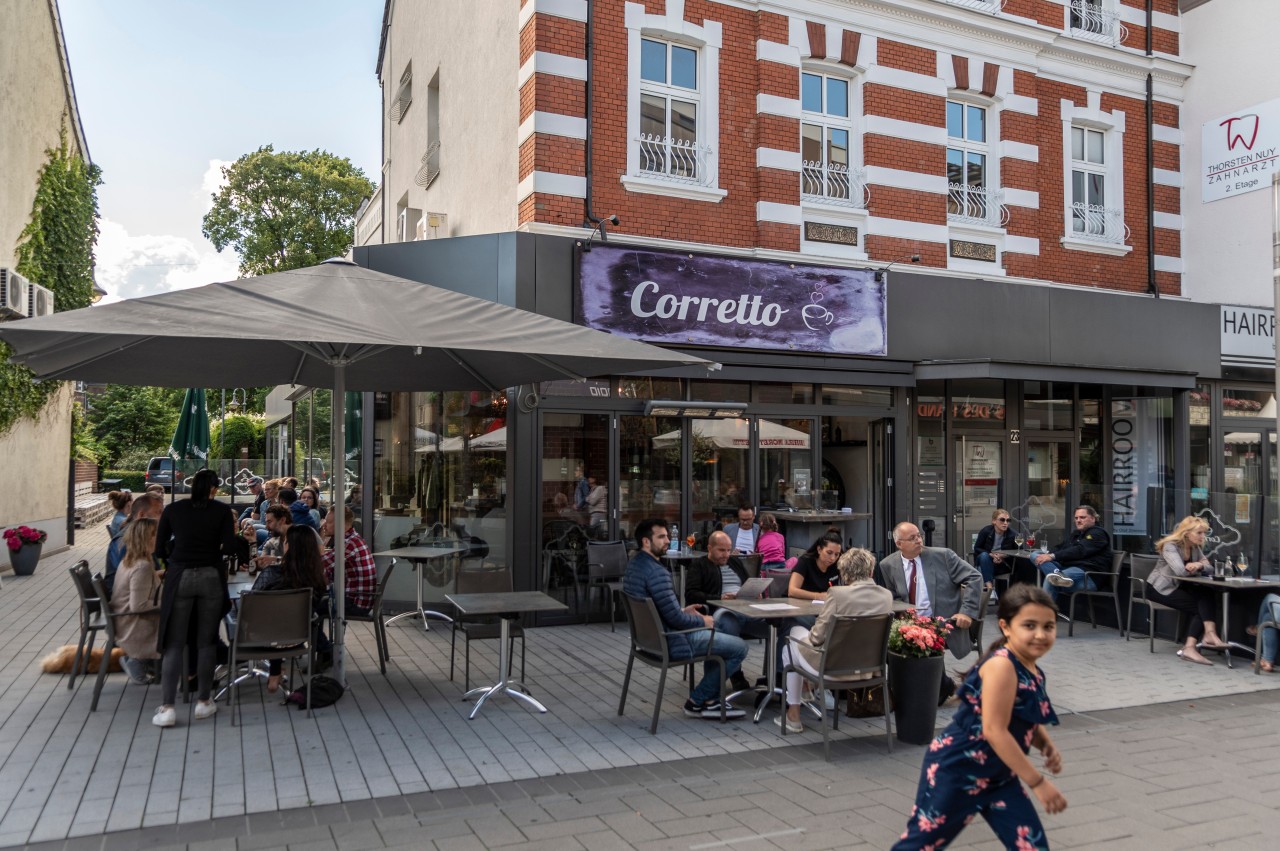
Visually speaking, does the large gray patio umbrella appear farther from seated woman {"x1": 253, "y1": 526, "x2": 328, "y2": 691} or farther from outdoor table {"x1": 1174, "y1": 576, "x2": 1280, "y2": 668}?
outdoor table {"x1": 1174, "y1": 576, "x2": 1280, "y2": 668}

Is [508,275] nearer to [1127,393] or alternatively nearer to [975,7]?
[975,7]

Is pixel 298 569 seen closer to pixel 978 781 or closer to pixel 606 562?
pixel 606 562

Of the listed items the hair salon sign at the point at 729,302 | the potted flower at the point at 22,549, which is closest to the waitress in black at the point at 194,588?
the hair salon sign at the point at 729,302

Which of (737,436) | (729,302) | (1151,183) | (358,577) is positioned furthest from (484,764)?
(1151,183)

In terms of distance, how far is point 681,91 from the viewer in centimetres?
1213

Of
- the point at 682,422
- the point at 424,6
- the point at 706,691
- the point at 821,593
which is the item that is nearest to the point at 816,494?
the point at 682,422

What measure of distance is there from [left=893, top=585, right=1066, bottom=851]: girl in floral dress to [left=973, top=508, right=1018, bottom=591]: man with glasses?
27.9 feet

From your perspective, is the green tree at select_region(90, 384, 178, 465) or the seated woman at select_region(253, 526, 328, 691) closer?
the seated woman at select_region(253, 526, 328, 691)

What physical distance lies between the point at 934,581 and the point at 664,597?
2.53 meters

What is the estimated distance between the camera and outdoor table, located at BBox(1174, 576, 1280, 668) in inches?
368

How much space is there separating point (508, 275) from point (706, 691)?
538cm

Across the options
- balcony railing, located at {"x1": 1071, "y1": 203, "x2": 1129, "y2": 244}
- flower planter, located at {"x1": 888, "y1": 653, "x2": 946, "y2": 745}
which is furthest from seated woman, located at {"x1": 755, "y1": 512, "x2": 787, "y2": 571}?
balcony railing, located at {"x1": 1071, "y1": 203, "x2": 1129, "y2": 244}

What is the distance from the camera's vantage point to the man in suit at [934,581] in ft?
26.1

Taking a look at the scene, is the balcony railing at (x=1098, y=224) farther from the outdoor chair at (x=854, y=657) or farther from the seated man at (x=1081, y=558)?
the outdoor chair at (x=854, y=657)
